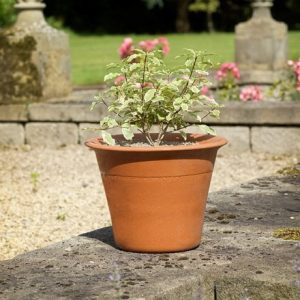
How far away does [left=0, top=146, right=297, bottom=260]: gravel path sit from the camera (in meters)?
5.70

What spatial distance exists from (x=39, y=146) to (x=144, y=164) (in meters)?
5.02

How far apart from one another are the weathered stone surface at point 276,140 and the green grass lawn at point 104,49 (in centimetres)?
748

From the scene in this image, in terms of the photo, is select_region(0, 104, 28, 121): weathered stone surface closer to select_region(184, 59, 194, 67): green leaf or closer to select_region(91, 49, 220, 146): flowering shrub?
select_region(91, 49, 220, 146): flowering shrub

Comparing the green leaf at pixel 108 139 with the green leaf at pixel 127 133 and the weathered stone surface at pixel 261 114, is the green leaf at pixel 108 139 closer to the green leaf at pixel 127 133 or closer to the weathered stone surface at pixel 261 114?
the green leaf at pixel 127 133

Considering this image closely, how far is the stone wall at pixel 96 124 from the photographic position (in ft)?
25.4

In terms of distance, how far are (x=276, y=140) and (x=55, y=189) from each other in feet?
6.67

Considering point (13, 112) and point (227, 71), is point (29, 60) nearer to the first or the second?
point (13, 112)

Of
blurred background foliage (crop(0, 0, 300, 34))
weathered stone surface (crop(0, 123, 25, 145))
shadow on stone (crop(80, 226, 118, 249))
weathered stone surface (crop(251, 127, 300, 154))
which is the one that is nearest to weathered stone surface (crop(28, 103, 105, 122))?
weathered stone surface (crop(0, 123, 25, 145))

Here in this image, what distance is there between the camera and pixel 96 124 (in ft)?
27.2

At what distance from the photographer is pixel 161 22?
119 ft

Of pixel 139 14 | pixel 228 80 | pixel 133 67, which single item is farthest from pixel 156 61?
pixel 139 14

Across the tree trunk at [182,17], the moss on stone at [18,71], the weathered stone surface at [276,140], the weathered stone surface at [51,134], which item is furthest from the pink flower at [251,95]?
the tree trunk at [182,17]

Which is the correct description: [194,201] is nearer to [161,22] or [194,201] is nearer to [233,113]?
[233,113]

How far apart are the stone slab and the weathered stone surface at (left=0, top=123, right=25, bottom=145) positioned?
14.8ft
